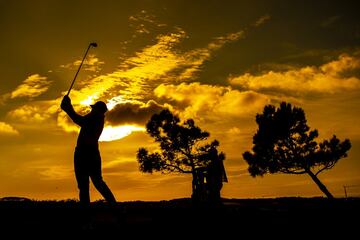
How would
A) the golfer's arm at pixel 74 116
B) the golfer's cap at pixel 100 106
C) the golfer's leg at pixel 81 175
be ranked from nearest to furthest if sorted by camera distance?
1. the golfer's leg at pixel 81 175
2. the golfer's arm at pixel 74 116
3. the golfer's cap at pixel 100 106

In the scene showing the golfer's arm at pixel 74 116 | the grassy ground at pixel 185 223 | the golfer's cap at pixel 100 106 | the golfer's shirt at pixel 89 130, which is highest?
the golfer's cap at pixel 100 106

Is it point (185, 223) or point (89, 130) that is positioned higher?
point (89, 130)

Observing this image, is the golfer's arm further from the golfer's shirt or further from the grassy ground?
the grassy ground

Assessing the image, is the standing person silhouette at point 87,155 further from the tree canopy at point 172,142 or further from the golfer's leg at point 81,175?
the tree canopy at point 172,142

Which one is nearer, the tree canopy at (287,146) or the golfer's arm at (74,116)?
the golfer's arm at (74,116)

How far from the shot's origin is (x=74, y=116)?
8.40 metres

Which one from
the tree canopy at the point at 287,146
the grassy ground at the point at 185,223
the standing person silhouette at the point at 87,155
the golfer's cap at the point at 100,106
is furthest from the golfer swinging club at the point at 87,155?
the tree canopy at the point at 287,146

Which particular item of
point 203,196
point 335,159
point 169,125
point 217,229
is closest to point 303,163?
point 335,159

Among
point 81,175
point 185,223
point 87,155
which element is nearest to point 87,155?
point 87,155

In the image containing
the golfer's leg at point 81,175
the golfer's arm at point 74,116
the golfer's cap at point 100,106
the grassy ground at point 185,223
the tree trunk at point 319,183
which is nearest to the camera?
the grassy ground at point 185,223

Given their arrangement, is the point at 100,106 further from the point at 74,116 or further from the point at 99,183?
the point at 99,183

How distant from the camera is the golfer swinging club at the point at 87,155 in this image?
27.1 ft

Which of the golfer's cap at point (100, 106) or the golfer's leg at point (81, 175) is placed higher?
the golfer's cap at point (100, 106)

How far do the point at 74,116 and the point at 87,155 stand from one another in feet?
2.91
